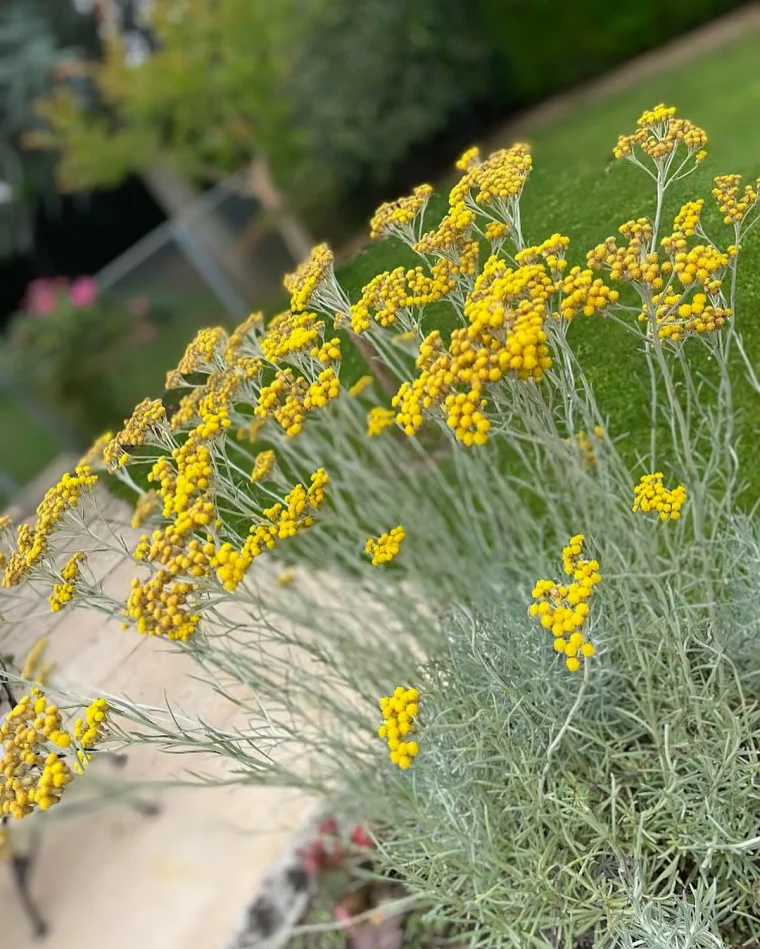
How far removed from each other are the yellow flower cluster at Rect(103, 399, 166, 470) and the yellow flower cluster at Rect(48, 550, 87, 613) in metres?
0.09

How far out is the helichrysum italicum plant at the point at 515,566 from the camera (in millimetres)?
608

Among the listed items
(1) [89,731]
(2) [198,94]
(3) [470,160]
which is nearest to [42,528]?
(1) [89,731]

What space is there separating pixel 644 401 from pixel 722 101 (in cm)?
93

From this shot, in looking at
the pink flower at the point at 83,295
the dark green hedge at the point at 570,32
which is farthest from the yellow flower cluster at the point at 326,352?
the dark green hedge at the point at 570,32

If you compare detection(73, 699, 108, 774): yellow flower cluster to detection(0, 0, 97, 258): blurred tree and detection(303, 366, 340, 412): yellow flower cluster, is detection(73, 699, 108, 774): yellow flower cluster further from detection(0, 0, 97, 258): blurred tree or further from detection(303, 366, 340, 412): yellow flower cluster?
detection(0, 0, 97, 258): blurred tree

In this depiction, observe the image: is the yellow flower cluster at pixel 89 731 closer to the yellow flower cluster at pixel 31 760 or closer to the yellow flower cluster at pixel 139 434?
the yellow flower cluster at pixel 31 760

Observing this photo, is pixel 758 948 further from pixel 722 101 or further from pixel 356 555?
pixel 722 101

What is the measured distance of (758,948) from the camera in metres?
0.79

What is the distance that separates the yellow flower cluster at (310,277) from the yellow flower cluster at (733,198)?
34 cm

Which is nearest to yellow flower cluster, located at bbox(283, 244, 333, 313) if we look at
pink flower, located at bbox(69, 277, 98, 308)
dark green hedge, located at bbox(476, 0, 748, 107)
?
pink flower, located at bbox(69, 277, 98, 308)

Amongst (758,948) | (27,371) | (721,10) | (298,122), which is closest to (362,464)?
(758,948)

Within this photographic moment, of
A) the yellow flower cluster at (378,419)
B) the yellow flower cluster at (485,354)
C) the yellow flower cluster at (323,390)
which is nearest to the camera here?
the yellow flower cluster at (485,354)

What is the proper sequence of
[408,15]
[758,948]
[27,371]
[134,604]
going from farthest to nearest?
[408,15] < [27,371] < [758,948] < [134,604]

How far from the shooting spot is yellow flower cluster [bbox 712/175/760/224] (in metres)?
0.65
